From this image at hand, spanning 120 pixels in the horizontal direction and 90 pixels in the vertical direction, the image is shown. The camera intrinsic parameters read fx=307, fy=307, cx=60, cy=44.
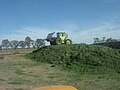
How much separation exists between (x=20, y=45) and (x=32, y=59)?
67.8 metres

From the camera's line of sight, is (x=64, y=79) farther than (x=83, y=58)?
No

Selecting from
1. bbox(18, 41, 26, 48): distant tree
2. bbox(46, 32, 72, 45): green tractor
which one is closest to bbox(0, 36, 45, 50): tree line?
bbox(18, 41, 26, 48): distant tree

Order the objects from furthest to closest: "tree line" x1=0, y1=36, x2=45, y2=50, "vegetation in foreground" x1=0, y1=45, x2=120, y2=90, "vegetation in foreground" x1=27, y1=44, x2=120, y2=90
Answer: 1. "tree line" x1=0, y1=36, x2=45, y2=50
2. "vegetation in foreground" x1=27, y1=44, x2=120, y2=90
3. "vegetation in foreground" x1=0, y1=45, x2=120, y2=90

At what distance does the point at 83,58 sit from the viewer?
80.2 ft

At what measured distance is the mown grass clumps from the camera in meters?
21.3

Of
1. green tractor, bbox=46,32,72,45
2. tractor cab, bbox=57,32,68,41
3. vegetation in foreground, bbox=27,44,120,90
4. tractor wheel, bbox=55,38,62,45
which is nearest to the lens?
vegetation in foreground, bbox=27,44,120,90

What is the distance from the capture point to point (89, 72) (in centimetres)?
2002

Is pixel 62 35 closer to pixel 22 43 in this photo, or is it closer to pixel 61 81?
pixel 61 81

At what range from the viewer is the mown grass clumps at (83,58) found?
21.3 m

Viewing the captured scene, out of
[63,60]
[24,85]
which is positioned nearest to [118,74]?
[24,85]

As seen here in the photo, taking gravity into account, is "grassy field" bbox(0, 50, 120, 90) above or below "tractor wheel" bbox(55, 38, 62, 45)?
below

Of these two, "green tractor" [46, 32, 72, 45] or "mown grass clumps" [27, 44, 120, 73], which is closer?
"mown grass clumps" [27, 44, 120, 73]

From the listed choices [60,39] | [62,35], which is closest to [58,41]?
A: [60,39]

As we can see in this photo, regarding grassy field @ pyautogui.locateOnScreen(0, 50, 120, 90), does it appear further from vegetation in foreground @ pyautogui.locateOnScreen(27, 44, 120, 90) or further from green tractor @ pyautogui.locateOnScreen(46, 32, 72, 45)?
green tractor @ pyautogui.locateOnScreen(46, 32, 72, 45)
